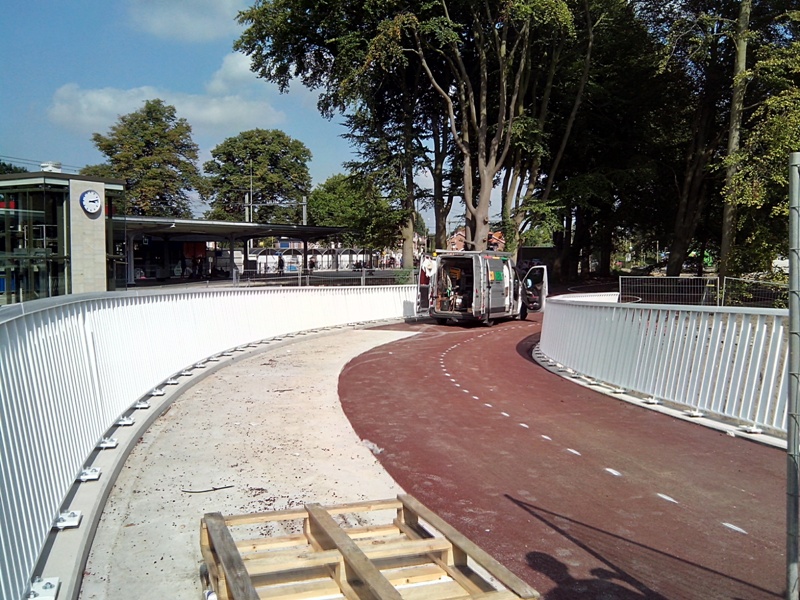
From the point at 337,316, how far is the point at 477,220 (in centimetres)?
1424

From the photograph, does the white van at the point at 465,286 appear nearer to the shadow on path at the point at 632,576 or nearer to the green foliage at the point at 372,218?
the green foliage at the point at 372,218

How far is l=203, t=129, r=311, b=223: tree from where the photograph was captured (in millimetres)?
88250

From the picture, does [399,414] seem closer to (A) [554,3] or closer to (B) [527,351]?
(B) [527,351]

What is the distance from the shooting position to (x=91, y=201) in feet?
68.9

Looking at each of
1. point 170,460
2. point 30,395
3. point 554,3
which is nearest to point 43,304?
point 30,395

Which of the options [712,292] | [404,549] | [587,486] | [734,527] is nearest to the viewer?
[404,549]

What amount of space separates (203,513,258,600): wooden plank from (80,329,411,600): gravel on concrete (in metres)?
0.48

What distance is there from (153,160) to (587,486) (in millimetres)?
70725

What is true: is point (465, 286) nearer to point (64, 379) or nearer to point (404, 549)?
point (64, 379)

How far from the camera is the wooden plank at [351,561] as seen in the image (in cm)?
333

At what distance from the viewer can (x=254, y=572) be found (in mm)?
3803

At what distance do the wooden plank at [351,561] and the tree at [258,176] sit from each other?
85798 mm

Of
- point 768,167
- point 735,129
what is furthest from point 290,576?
point 735,129

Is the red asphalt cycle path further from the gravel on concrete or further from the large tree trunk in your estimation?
the large tree trunk
